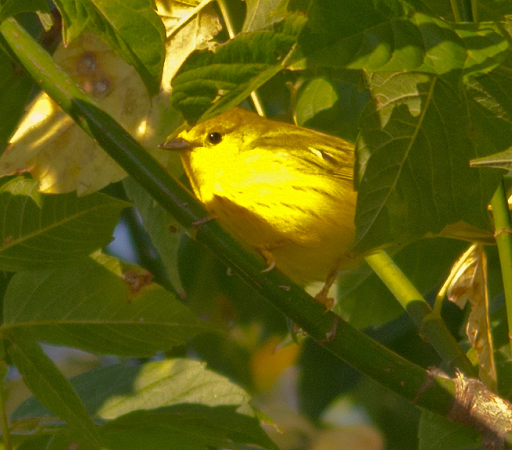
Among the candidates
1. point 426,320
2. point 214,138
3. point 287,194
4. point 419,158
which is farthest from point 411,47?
point 214,138

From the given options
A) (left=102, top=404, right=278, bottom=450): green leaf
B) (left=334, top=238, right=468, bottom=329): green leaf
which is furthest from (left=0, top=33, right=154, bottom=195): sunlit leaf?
(left=334, top=238, right=468, bottom=329): green leaf

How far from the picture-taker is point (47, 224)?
4.29ft

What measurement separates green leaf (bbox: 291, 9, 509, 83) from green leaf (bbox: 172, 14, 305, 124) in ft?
0.17

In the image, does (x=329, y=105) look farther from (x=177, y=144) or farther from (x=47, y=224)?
(x=47, y=224)

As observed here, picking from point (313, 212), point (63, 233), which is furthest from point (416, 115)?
point (313, 212)

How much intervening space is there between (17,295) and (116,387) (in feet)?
1.21

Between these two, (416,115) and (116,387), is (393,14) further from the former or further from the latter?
(116,387)

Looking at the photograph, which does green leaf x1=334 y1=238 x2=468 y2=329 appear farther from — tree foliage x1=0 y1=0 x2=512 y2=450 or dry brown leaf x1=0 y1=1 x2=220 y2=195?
dry brown leaf x1=0 y1=1 x2=220 y2=195

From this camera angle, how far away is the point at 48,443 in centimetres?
153

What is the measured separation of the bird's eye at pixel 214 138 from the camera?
6.97ft

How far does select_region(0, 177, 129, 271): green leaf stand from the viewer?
1290 millimetres

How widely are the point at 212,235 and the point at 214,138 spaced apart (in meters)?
1.11

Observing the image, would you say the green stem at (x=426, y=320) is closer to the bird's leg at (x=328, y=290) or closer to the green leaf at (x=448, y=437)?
the green leaf at (x=448, y=437)

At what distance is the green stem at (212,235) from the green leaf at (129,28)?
8 cm
